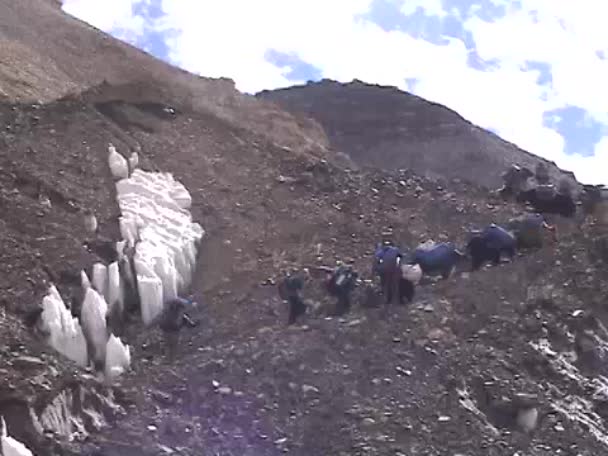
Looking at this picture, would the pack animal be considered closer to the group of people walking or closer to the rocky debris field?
the rocky debris field

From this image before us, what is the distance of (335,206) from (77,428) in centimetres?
931

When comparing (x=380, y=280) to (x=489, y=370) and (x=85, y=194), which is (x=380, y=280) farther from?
(x=85, y=194)

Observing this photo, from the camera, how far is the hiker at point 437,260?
60.9 ft

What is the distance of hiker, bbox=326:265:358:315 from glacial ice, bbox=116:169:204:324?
236cm

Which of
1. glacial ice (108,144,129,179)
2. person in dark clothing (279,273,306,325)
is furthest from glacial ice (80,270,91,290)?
glacial ice (108,144,129,179)

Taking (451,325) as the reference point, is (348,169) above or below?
above

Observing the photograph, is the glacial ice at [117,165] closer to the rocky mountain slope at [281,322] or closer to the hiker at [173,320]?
the rocky mountain slope at [281,322]

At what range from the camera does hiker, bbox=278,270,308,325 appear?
1783cm

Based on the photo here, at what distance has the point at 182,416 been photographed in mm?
14898

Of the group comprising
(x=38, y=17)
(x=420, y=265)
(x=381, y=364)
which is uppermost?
(x=38, y=17)

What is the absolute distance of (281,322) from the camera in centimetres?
1783

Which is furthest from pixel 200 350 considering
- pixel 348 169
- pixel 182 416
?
pixel 348 169

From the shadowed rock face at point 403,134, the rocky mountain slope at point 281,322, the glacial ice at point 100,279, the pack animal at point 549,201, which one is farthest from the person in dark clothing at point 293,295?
the shadowed rock face at point 403,134

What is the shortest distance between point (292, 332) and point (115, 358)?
7.75 feet
